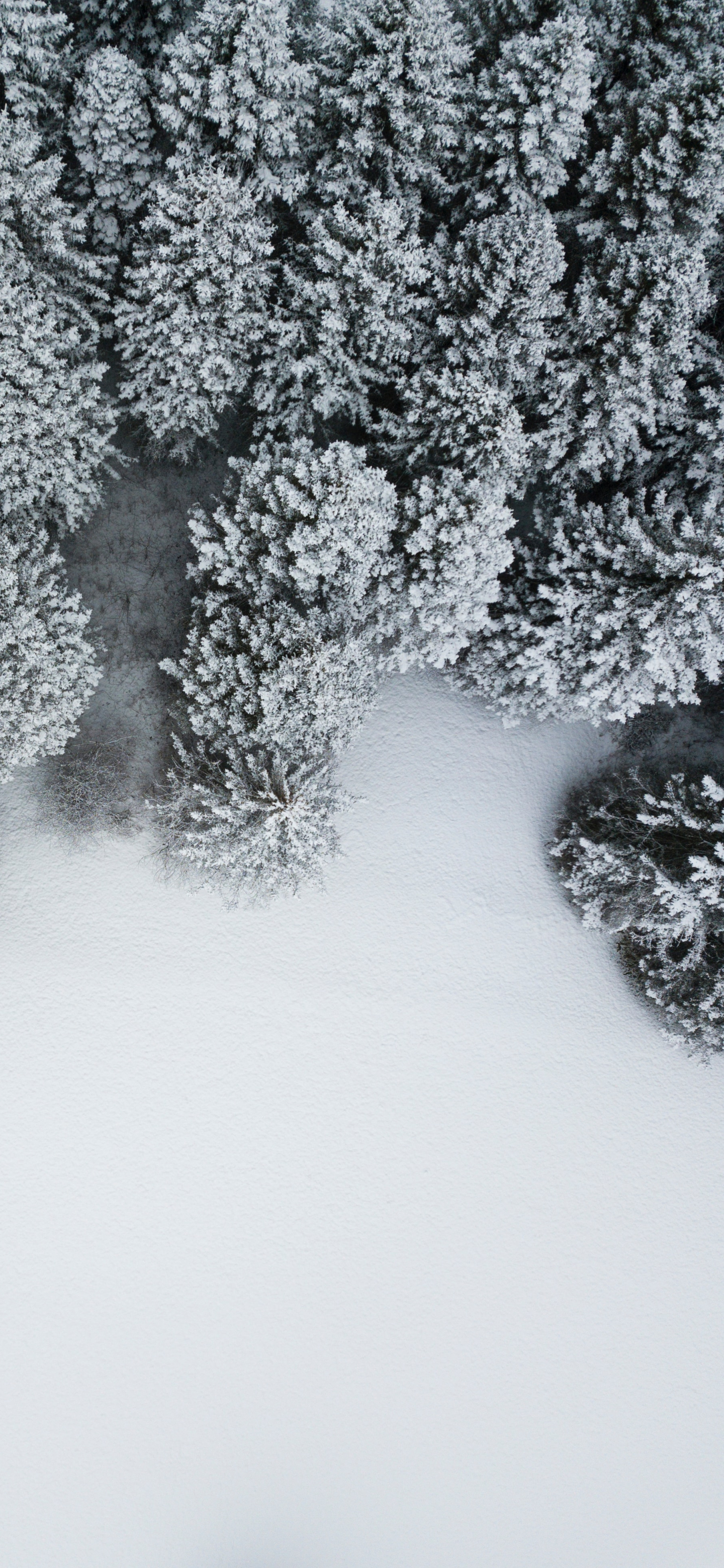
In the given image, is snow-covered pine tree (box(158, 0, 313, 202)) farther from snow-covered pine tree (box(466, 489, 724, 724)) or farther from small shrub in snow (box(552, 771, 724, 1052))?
small shrub in snow (box(552, 771, 724, 1052))

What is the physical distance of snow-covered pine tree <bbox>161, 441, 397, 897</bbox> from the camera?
11.7 m

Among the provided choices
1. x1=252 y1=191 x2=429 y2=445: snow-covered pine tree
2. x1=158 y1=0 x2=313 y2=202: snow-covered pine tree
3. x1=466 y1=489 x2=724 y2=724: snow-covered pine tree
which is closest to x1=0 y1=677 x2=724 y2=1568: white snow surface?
x1=466 y1=489 x2=724 y2=724: snow-covered pine tree

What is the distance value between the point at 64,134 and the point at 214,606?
7214 mm

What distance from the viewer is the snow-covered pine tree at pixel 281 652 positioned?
→ 11.7 meters

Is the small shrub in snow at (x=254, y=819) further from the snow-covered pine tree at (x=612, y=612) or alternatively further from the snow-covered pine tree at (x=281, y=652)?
the snow-covered pine tree at (x=612, y=612)

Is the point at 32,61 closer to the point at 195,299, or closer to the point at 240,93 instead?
the point at 240,93

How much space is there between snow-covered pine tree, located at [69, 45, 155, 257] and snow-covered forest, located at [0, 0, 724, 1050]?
5cm

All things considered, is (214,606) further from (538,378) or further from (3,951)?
(3,951)

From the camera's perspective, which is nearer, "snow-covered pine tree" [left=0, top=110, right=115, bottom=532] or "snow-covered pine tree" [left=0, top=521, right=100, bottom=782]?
"snow-covered pine tree" [left=0, top=110, right=115, bottom=532]

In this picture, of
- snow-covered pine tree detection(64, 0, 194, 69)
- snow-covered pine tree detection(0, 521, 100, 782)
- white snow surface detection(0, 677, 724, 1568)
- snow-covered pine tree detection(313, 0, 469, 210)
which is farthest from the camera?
white snow surface detection(0, 677, 724, 1568)

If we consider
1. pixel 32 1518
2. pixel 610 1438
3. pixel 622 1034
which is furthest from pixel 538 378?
pixel 32 1518

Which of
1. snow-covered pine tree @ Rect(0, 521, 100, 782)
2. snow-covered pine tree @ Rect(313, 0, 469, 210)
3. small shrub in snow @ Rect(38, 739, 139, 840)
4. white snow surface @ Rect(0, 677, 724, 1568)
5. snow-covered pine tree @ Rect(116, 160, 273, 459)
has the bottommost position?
white snow surface @ Rect(0, 677, 724, 1568)

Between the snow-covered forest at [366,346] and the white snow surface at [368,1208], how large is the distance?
2.28 meters

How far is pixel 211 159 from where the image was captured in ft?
38.3
